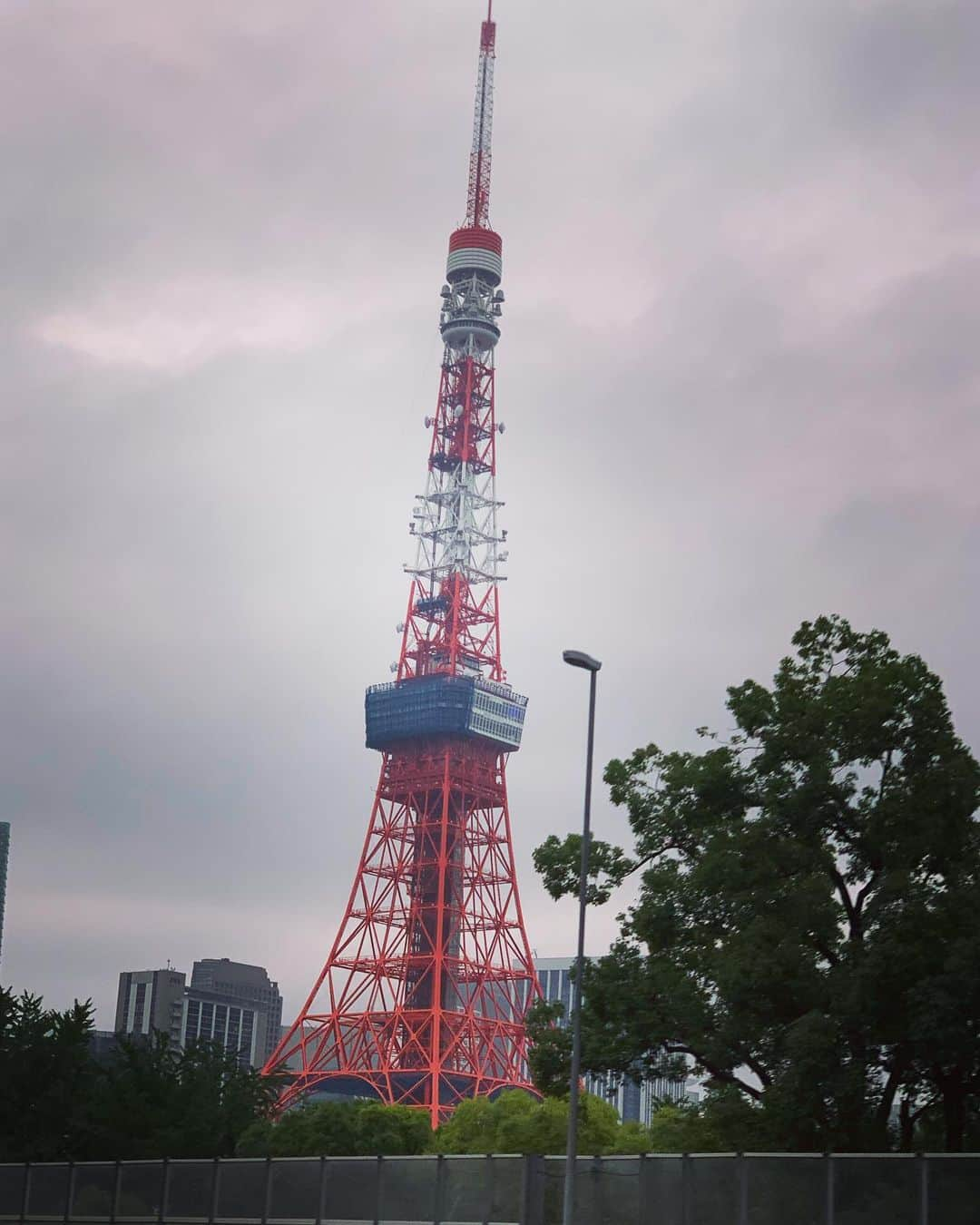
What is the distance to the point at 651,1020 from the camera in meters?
42.9

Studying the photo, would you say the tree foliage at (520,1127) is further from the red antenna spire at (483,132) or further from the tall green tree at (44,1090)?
the red antenna spire at (483,132)

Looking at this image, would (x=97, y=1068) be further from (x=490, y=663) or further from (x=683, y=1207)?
(x=490, y=663)

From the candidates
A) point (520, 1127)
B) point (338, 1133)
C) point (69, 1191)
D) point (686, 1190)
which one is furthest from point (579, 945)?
point (520, 1127)

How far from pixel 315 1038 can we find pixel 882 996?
103916 millimetres

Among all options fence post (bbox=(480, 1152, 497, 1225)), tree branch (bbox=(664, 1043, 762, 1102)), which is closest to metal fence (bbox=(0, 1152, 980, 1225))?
fence post (bbox=(480, 1152, 497, 1225))

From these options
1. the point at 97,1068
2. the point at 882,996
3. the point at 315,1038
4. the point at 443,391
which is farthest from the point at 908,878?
the point at 443,391

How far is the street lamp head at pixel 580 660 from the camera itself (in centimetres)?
3675

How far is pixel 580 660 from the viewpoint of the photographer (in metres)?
37.1

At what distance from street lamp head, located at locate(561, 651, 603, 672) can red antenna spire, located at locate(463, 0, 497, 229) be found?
392ft

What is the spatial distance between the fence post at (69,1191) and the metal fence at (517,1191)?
0.13 feet

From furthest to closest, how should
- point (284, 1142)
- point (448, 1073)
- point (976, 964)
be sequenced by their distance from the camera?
1. point (448, 1073)
2. point (284, 1142)
3. point (976, 964)

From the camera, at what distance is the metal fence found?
2856cm

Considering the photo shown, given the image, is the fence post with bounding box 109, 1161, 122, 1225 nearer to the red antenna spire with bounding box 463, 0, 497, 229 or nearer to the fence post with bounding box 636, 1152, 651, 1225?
the fence post with bounding box 636, 1152, 651, 1225

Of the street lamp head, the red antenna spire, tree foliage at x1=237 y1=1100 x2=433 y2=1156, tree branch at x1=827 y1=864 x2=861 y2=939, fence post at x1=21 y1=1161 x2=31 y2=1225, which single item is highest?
the red antenna spire
